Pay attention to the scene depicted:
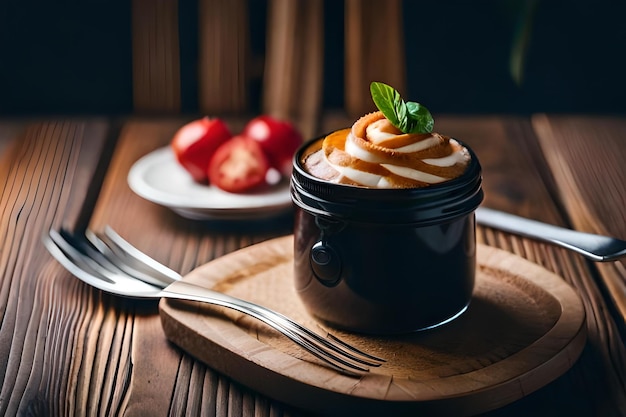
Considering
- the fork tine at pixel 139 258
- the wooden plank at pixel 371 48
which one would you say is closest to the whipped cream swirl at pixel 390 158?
the fork tine at pixel 139 258

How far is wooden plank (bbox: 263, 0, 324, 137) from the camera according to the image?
1.88 meters

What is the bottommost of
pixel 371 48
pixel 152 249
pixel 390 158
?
pixel 152 249

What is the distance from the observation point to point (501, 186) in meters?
1.43

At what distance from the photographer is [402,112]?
878 mm

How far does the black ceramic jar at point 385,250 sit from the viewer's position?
2.74ft

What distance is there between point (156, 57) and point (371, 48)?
0.48 m

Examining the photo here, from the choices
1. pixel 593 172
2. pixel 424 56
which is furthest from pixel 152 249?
pixel 424 56

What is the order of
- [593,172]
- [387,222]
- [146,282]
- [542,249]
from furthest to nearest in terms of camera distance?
1. [593,172]
2. [542,249]
3. [146,282]
4. [387,222]

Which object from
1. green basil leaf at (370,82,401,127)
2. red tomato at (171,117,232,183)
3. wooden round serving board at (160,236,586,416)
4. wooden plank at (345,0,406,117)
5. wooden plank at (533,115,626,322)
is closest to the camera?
wooden round serving board at (160,236,586,416)

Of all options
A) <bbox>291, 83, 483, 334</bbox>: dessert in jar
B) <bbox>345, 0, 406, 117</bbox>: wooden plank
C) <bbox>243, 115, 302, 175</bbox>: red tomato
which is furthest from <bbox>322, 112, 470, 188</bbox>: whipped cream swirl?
<bbox>345, 0, 406, 117</bbox>: wooden plank

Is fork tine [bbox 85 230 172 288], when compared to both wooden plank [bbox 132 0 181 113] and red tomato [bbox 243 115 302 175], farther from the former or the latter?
wooden plank [bbox 132 0 181 113]

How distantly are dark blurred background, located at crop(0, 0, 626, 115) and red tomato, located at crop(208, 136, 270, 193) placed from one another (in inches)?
29.3

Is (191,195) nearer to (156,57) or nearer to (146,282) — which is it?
(146,282)

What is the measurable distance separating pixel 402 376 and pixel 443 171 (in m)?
0.21
